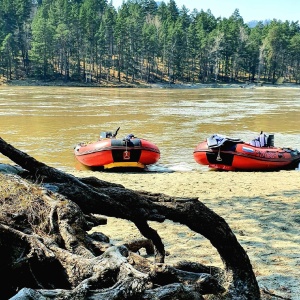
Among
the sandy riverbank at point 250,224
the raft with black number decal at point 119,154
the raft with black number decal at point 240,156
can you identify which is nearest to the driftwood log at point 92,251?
the sandy riverbank at point 250,224

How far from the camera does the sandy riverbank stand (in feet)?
15.7

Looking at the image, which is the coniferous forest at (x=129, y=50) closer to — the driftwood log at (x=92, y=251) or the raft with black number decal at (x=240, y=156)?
the raft with black number decal at (x=240, y=156)

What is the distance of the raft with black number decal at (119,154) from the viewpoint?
544 inches

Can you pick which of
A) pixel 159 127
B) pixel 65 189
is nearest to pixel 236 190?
pixel 65 189

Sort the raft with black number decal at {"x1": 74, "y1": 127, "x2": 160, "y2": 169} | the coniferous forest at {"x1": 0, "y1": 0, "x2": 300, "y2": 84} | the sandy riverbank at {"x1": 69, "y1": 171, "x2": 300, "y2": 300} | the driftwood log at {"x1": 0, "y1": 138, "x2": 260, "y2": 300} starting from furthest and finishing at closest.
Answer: the coniferous forest at {"x1": 0, "y1": 0, "x2": 300, "y2": 84} → the raft with black number decal at {"x1": 74, "y1": 127, "x2": 160, "y2": 169} → the sandy riverbank at {"x1": 69, "y1": 171, "x2": 300, "y2": 300} → the driftwood log at {"x1": 0, "y1": 138, "x2": 260, "y2": 300}

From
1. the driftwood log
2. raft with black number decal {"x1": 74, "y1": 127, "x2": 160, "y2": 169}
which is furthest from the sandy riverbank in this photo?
→ raft with black number decal {"x1": 74, "y1": 127, "x2": 160, "y2": 169}

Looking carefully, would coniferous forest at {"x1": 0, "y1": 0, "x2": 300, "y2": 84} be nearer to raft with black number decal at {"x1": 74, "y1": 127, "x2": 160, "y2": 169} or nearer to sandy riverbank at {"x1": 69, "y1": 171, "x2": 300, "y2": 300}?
raft with black number decal at {"x1": 74, "y1": 127, "x2": 160, "y2": 169}

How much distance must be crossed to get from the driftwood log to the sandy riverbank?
1121mm

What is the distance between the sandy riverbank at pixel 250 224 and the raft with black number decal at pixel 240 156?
6.88ft

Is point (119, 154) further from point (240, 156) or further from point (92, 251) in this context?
point (92, 251)

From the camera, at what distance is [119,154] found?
13.8 metres

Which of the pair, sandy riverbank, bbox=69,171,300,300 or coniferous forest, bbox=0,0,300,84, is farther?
coniferous forest, bbox=0,0,300,84

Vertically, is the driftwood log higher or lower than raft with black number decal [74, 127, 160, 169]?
higher

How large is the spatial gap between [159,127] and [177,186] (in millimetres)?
13177
